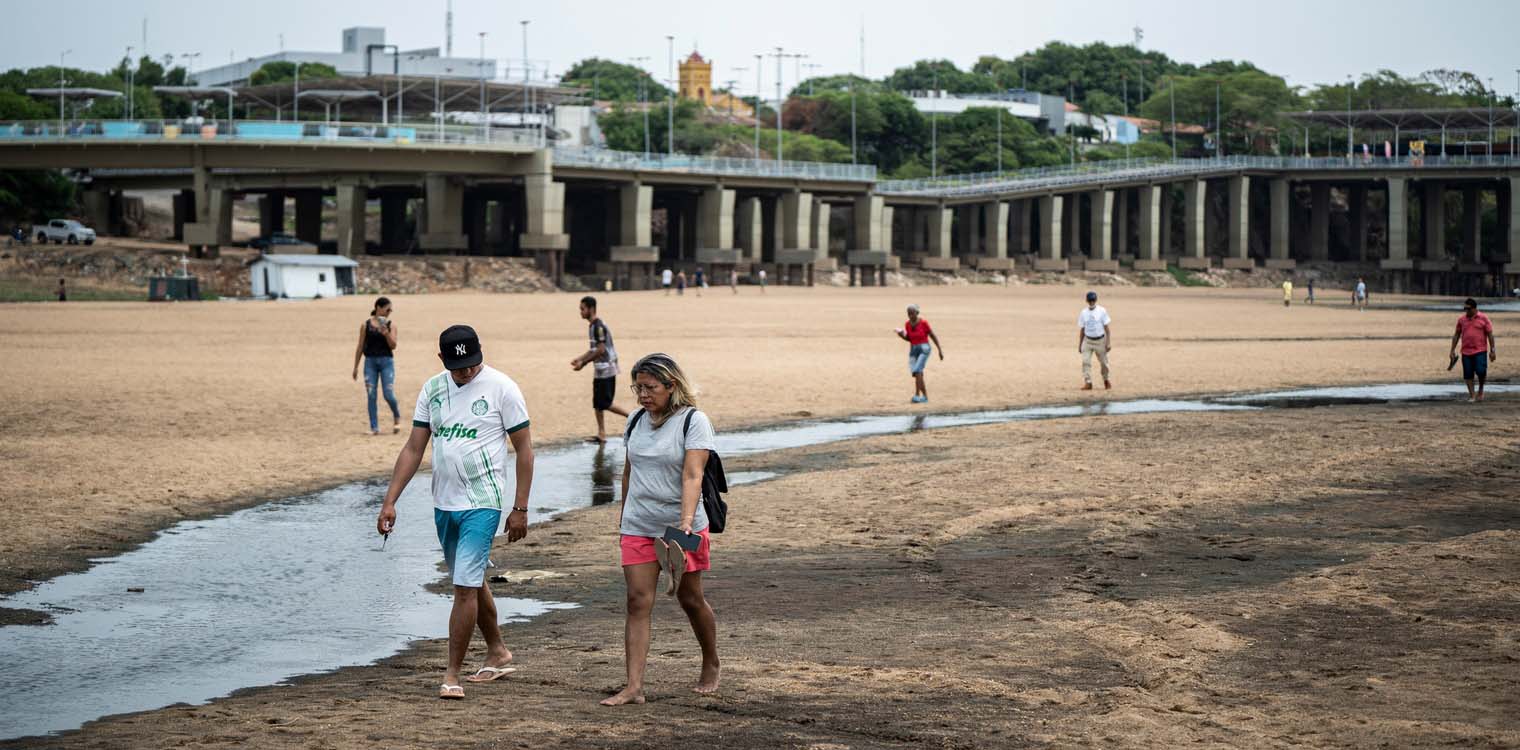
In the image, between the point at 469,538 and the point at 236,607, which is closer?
the point at 469,538

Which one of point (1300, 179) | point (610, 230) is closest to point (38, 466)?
point (610, 230)

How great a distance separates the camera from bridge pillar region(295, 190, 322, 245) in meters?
105

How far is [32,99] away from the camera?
112312 mm

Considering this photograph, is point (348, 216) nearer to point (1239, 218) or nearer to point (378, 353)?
point (1239, 218)

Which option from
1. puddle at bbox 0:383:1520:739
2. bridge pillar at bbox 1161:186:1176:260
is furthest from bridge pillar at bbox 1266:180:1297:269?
puddle at bbox 0:383:1520:739

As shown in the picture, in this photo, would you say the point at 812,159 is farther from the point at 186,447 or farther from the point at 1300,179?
the point at 186,447

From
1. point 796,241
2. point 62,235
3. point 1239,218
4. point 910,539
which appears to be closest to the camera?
point 910,539

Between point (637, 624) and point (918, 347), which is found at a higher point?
point (918, 347)

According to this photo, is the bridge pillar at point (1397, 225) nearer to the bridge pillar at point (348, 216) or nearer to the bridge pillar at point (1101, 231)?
the bridge pillar at point (1101, 231)

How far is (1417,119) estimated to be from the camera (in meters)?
129

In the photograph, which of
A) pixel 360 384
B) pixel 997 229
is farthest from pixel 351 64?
pixel 360 384

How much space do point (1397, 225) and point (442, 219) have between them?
69.8 metres

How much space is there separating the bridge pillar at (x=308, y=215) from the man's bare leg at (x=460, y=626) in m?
99.9

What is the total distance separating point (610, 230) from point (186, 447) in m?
82.3
